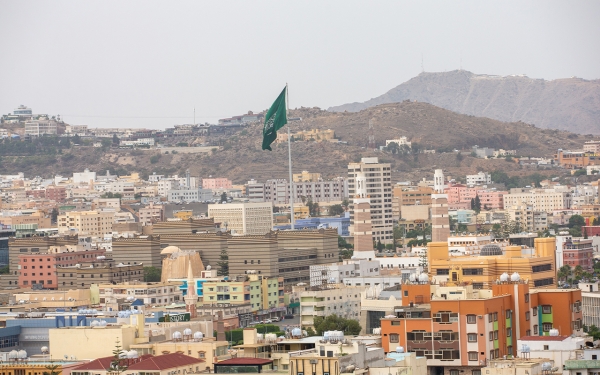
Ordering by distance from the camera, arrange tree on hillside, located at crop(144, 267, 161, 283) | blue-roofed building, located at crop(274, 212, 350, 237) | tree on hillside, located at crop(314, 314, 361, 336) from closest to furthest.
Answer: tree on hillside, located at crop(314, 314, 361, 336) < tree on hillside, located at crop(144, 267, 161, 283) < blue-roofed building, located at crop(274, 212, 350, 237)

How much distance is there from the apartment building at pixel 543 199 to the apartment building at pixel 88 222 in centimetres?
4361

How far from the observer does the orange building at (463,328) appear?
45.0 meters

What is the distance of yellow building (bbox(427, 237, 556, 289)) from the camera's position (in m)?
63.2

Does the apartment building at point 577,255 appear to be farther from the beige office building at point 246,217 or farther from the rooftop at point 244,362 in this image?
the rooftop at point 244,362

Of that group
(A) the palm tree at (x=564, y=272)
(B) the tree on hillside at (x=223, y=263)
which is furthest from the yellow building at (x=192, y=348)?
(B) the tree on hillside at (x=223, y=263)

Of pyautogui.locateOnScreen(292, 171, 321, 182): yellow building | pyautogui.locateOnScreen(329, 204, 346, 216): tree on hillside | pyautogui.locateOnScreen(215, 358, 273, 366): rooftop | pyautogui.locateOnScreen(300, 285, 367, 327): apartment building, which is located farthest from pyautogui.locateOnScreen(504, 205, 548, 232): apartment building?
pyautogui.locateOnScreen(215, 358, 273, 366): rooftop

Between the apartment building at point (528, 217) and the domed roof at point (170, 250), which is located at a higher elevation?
the apartment building at point (528, 217)

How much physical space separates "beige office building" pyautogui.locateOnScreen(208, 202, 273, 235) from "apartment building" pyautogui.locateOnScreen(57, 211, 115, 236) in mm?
13470

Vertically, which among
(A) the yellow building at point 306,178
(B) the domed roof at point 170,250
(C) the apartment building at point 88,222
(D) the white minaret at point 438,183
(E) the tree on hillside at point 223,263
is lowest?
(E) the tree on hillside at point 223,263

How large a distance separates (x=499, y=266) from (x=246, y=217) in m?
72.9

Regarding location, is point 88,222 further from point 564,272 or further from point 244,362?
point 244,362

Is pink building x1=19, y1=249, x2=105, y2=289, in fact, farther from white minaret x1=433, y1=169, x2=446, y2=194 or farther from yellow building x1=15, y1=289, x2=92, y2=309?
white minaret x1=433, y1=169, x2=446, y2=194

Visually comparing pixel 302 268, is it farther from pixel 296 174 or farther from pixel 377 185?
pixel 296 174

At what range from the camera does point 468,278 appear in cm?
6369
